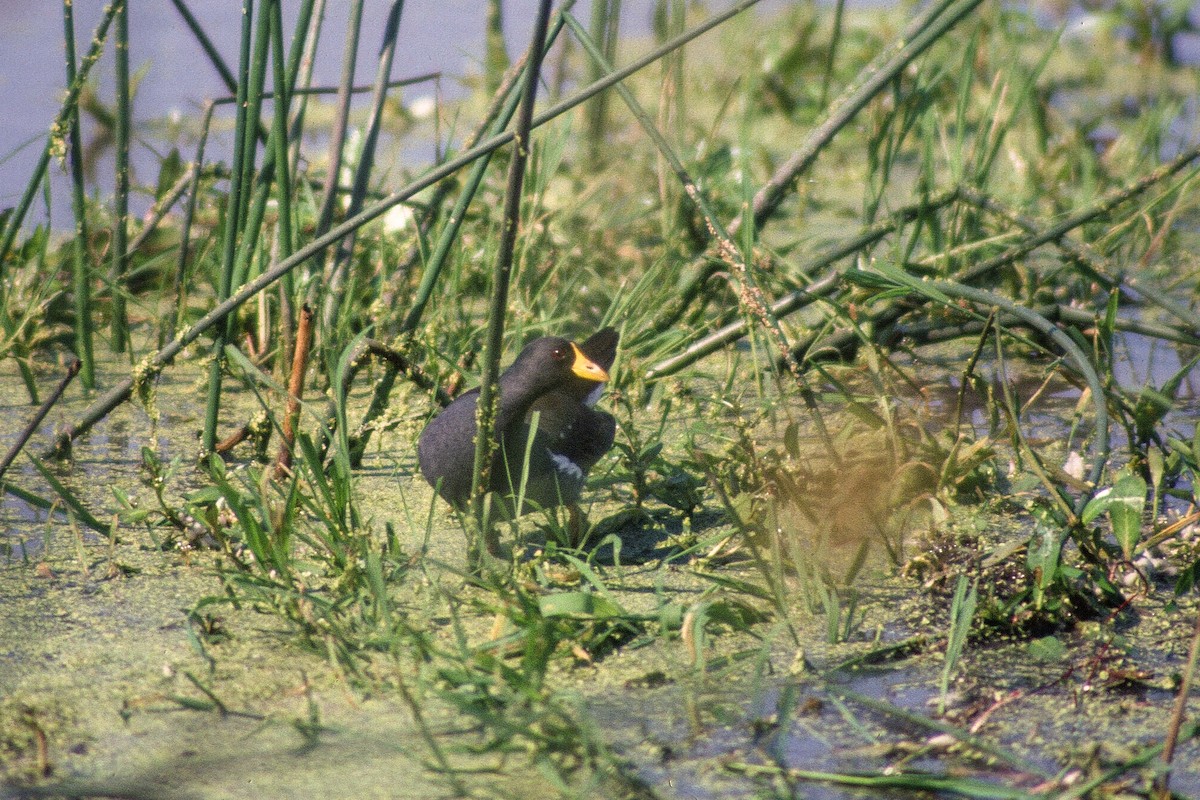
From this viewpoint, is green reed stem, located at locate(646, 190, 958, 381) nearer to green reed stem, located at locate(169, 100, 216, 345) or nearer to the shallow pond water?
the shallow pond water

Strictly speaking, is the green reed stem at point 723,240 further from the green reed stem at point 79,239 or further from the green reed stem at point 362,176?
the green reed stem at point 79,239


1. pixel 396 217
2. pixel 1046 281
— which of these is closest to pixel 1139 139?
pixel 1046 281

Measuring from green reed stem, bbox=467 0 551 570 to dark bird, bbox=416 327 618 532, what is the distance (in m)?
0.09

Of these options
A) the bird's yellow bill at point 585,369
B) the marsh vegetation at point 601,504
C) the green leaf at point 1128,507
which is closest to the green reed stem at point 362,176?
the marsh vegetation at point 601,504

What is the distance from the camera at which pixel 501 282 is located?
6.45 ft

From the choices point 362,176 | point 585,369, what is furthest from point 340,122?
point 585,369

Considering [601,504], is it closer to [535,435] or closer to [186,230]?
[535,435]

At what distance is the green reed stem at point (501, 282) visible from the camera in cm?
184

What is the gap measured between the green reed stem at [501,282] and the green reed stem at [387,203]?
0.10m

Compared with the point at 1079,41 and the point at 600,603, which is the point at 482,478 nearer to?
the point at 600,603

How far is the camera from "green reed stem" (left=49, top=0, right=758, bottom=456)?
2066 mm

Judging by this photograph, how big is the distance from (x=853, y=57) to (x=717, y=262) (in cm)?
289

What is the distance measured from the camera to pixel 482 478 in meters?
2.31

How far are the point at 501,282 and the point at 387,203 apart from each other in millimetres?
332
